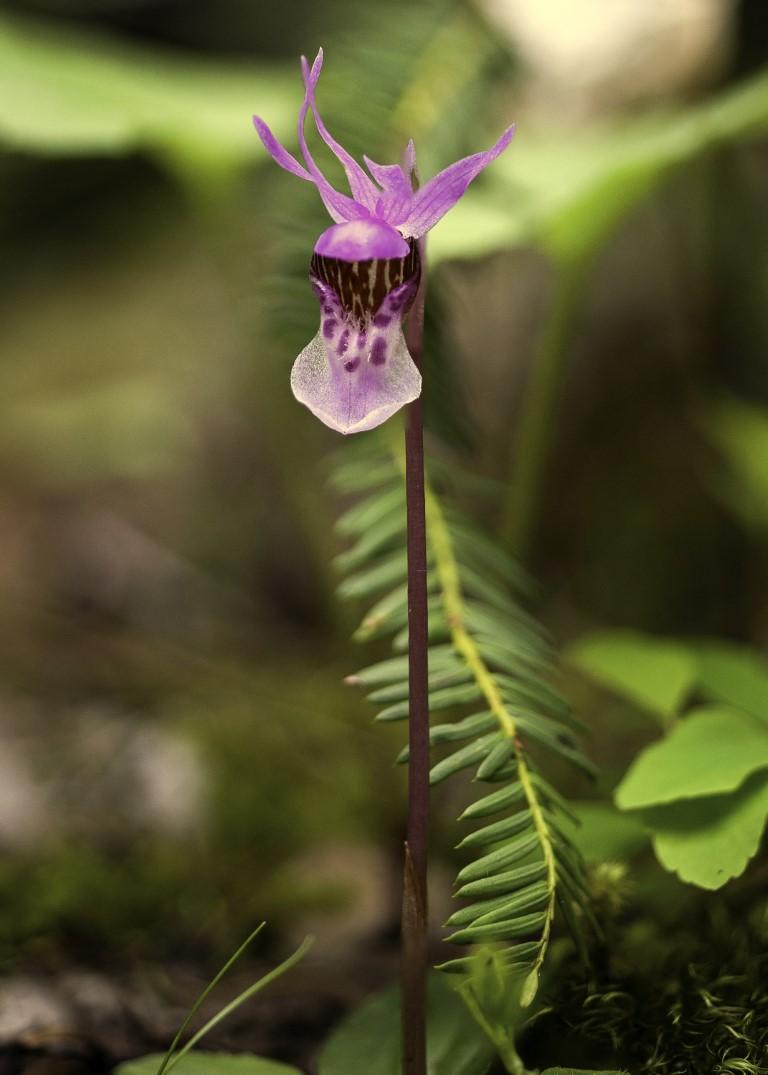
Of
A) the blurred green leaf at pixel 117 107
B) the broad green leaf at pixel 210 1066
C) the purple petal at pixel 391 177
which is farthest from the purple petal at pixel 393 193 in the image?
the blurred green leaf at pixel 117 107

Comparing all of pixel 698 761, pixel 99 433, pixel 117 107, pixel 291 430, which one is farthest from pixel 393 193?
pixel 99 433

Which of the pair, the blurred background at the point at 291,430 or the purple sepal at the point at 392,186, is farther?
the blurred background at the point at 291,430

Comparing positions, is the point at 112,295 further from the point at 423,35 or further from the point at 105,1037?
the point at 105,1037

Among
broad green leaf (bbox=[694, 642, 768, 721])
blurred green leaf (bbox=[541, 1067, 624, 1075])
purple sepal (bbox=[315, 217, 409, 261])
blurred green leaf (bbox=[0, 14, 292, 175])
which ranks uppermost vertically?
blurred green leaf (bbox=[0, 14, 292, 175])

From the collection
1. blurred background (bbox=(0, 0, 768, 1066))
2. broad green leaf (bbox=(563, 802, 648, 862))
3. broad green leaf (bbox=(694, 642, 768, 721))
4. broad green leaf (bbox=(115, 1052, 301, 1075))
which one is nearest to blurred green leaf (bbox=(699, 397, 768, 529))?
blurred background (bbox=(0, 0, 768, 1066))

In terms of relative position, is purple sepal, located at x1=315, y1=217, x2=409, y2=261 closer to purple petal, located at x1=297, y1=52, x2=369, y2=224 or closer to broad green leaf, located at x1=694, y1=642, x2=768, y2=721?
purple petal, located at x1=297, y1=52, x2=369, y2=224

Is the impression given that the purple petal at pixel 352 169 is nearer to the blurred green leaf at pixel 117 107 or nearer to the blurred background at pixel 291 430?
the blurred background at pixel 291 430

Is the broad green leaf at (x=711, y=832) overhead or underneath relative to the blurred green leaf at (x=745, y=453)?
underneath
